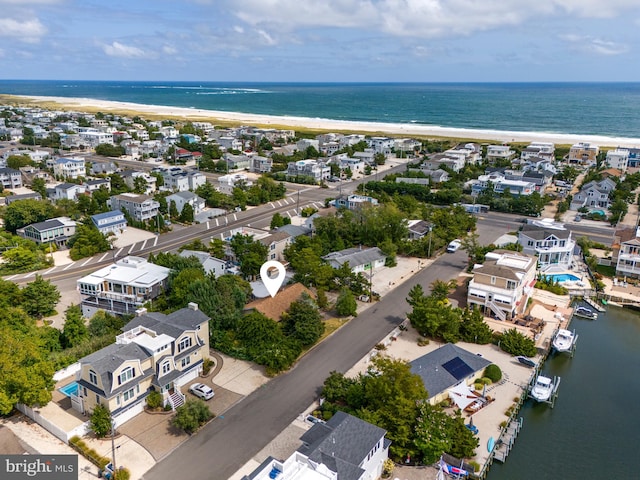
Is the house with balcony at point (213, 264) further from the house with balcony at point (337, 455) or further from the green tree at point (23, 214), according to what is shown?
the green tree at point (23, 214)

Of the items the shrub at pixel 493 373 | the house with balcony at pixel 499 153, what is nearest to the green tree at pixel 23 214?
the shrub at pixel 493 373

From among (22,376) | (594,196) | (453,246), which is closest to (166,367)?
(22,376)

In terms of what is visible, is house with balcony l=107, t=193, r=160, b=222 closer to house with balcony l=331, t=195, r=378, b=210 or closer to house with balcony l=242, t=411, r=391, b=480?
house with balcony l=331, t=195, r=378, b=210

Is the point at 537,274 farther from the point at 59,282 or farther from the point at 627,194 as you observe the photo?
the point at 59,282

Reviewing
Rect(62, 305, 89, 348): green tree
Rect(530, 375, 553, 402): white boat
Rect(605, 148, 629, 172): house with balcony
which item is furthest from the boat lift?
Rect(605, 148, 629, 172): house with balcony

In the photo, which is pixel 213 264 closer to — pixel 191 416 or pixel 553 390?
pixel 191 416

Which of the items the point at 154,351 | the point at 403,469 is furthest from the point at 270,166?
the point at 403,469
